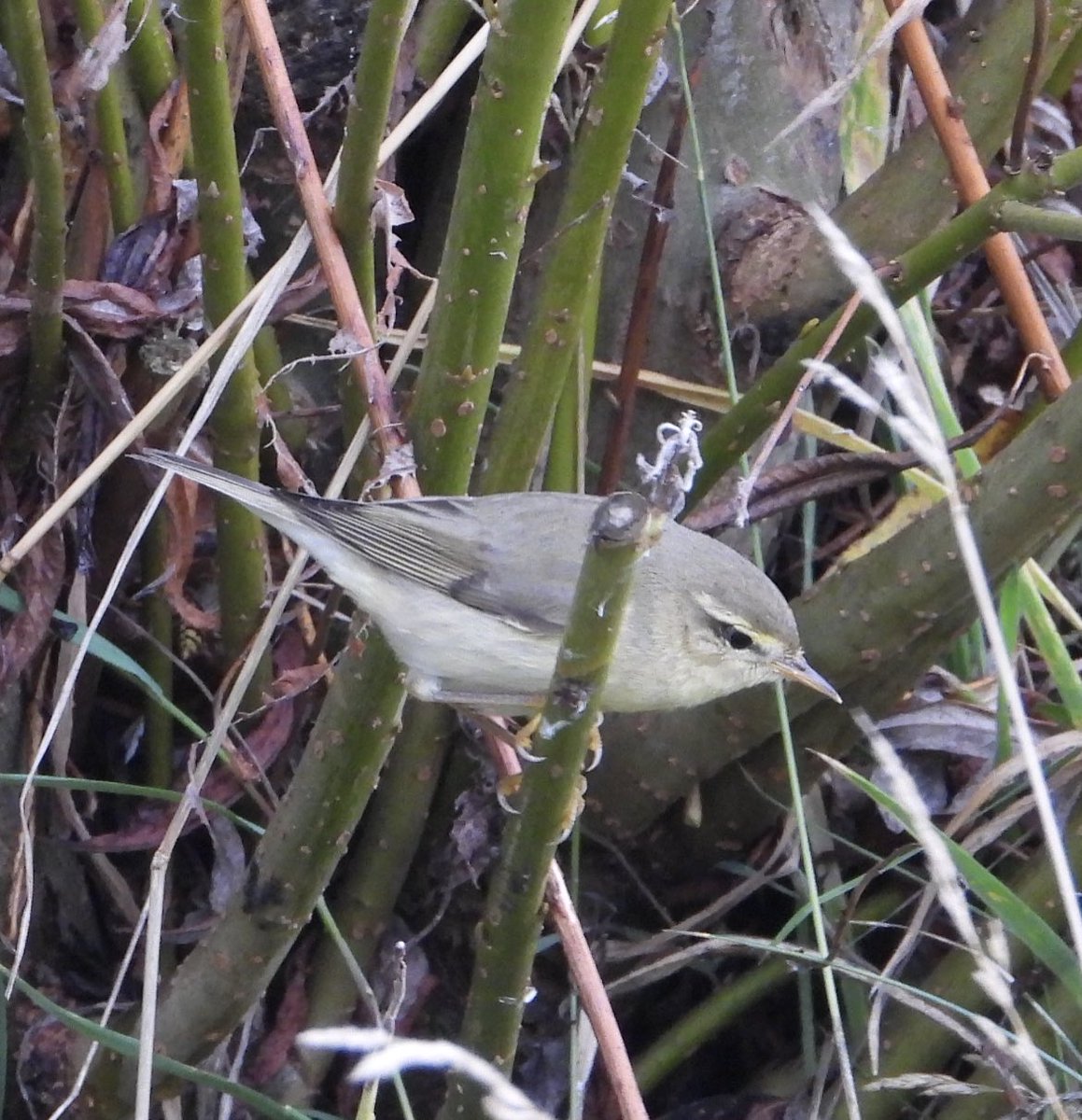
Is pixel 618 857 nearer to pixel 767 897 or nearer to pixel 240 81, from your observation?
pixel 767 897

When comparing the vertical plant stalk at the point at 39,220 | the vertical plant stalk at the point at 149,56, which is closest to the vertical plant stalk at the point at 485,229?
the vertical plant stalk at the point at 39,220

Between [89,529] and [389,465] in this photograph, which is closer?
[389,465]

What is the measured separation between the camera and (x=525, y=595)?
6.71ft

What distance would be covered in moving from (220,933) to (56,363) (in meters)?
0.85

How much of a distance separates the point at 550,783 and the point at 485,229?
67 cm

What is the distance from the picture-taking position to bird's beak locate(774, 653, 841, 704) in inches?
76.2

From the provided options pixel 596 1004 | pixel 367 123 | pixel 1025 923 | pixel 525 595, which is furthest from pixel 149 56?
pixel 1025 923

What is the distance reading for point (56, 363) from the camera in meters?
2.03

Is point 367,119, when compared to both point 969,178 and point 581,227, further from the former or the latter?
point 969,178

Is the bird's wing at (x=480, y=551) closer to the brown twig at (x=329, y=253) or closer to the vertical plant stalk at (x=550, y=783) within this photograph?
the brown twig at (x=329, y=253)

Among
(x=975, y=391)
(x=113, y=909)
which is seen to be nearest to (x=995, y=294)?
(x=975, y=391)

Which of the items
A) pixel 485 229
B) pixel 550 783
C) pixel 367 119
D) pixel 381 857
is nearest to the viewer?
pixel 550 783

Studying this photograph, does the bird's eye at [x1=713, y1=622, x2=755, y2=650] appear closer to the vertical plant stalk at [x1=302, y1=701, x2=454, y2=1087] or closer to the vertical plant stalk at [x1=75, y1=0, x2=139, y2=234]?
the vertical plant stalk at [x1=302, y1=701, x2=454, y2=1087]

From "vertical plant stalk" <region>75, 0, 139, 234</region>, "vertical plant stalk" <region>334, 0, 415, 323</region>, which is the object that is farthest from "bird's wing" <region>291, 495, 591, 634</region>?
"vertical plant stalk" <region>75, 0, 139, 234</region>
